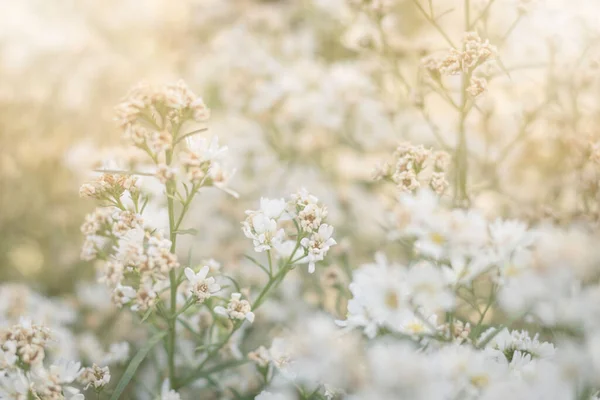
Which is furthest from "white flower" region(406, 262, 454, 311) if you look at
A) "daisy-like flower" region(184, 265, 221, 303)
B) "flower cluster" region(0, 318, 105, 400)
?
"flower cluster" region(0, 318, 105, 400)

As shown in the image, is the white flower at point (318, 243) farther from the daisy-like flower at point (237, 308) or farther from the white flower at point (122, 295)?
the white flower at point (122, 295)

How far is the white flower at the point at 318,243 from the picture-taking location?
0.87 m

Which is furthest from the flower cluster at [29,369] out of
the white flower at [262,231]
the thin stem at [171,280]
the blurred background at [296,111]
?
the blurred background at [296,111]

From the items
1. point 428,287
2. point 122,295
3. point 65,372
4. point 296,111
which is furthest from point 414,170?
point 296,111

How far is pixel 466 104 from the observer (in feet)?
3.49

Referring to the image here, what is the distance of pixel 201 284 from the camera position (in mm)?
868

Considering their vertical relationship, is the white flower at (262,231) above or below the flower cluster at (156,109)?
below

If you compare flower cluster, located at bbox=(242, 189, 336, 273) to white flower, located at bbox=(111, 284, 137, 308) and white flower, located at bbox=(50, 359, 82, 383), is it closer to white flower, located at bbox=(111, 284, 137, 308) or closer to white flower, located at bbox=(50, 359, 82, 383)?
white flower, located at bbox=(111, 284, 137, 308)

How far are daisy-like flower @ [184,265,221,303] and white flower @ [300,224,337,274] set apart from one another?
0.46 ft

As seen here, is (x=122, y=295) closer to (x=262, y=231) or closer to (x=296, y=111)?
(x=262, y=231)

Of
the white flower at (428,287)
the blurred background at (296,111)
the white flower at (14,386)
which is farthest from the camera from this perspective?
the blurred background at (296,111)

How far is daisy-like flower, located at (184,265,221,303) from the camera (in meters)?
0.86

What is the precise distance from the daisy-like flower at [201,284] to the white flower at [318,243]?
14 centimetres

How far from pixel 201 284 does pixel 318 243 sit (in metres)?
0.18
